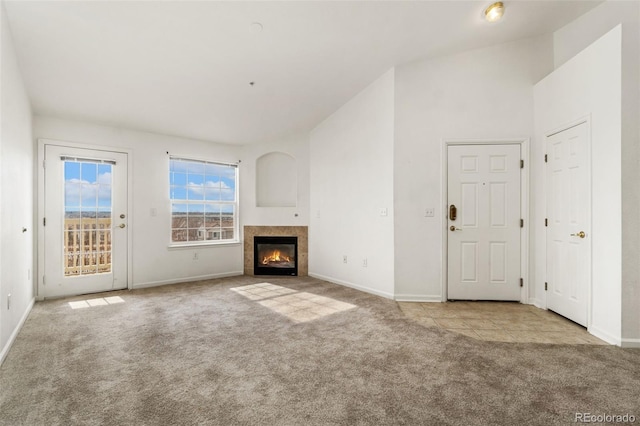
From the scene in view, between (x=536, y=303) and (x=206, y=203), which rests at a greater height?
(x=206, y=203)

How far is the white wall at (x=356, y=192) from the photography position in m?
4.06

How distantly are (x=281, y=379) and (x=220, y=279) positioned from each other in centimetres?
355

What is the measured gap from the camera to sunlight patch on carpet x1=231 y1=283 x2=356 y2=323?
3.37 m

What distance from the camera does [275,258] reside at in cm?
571

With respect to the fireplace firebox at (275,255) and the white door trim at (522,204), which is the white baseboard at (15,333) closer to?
the fireplace firebox at (275,255)

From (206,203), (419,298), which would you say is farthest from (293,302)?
(206,203)

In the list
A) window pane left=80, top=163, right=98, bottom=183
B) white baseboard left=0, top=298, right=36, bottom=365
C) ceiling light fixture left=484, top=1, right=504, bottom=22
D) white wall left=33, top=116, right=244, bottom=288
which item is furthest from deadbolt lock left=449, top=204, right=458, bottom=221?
window pane left=80, top=163, right=98, bottom=183

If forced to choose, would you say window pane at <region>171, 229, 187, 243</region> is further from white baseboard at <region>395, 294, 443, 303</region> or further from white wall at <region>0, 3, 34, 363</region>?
white baseboard at <region>395, 294, 443, 303</region>

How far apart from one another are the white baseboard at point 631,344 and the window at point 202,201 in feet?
17.0

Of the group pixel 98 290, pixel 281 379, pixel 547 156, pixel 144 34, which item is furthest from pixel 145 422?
pixel 547 156

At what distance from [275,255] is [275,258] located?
5cm

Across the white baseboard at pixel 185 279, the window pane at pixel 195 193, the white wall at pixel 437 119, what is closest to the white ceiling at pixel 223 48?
the white wall at pixel 437 119

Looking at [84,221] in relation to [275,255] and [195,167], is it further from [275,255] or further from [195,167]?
[275,255]

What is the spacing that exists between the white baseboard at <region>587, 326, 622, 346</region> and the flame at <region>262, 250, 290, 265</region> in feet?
13.7
